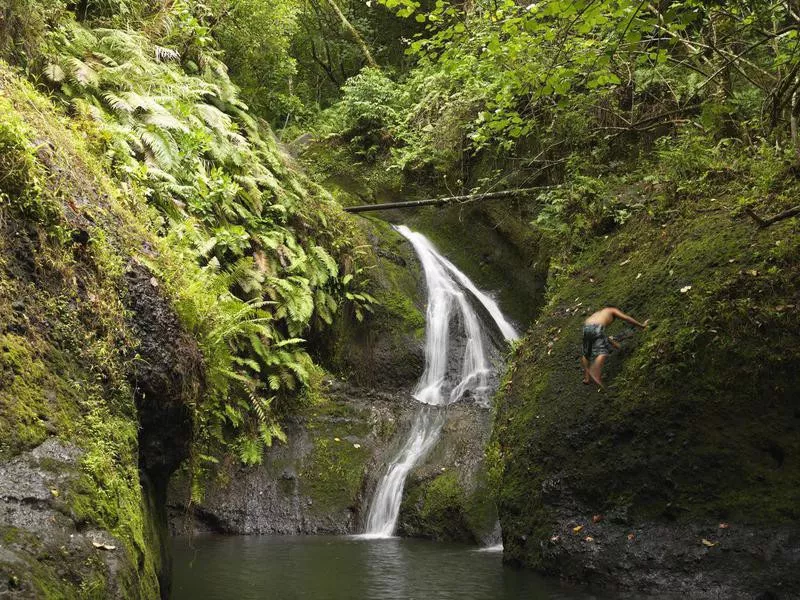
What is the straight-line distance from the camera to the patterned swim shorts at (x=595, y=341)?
7172 millimetres

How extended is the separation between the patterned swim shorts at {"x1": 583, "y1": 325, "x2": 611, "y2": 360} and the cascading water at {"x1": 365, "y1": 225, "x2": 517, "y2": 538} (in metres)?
4.52

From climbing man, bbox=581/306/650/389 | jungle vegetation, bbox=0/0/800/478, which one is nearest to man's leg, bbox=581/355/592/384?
climbing man, bbox=581/306/650/389

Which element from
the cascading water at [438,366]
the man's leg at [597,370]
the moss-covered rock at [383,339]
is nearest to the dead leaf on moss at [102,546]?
the man's leg at [597,370]

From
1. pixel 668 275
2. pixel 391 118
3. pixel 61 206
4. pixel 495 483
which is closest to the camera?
pixel 61 206

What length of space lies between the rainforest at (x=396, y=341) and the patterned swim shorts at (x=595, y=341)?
0.09ft

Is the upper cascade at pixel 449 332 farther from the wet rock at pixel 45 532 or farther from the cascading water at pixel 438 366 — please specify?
the wet rock at pixel 45 532

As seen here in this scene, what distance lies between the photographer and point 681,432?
6.30 metres

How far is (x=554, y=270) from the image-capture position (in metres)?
10.2

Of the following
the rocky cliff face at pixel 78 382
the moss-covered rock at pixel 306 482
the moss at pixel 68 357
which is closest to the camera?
the rocky cliff face at pixel 78 382

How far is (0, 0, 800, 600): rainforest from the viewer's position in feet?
14.0

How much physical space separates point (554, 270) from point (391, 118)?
10554 millimetres

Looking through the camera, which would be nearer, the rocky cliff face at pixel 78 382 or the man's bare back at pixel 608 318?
the rocky cliff face at pixel 78 382

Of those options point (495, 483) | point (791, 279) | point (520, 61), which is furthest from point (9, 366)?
point (520, 61)

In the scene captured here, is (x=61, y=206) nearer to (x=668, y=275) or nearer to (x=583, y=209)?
(x=668, y=275)
